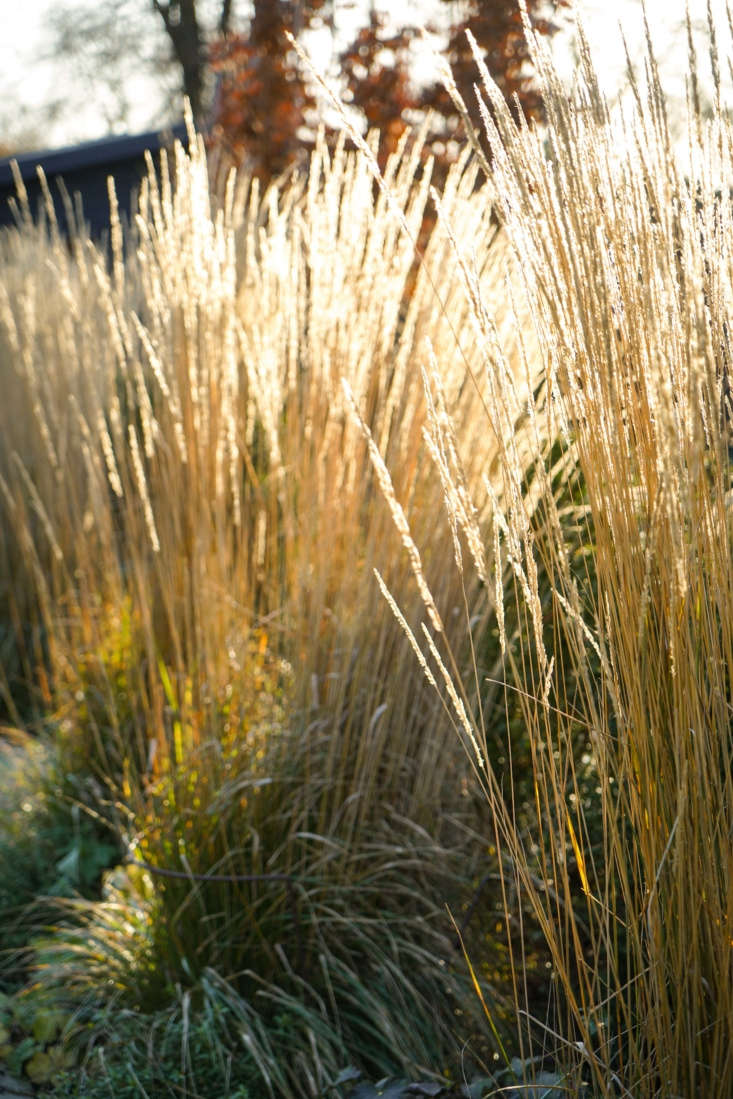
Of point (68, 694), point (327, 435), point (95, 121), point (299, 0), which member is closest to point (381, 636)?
point (327, 435)

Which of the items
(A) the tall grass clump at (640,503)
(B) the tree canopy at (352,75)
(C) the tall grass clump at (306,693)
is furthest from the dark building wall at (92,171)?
(A) the tall grass clump at (640,503)

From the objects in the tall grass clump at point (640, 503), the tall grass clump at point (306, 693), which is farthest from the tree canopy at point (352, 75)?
the tall grass clump at point (640, 503)

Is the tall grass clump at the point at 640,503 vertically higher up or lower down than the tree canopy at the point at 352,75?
lower down

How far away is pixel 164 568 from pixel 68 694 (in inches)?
28.9

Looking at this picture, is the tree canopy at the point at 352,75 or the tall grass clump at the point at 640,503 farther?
the tree canopy at the point at 352,75

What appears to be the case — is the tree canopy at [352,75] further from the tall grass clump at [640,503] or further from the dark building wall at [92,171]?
the tall grass clump at [640,503]

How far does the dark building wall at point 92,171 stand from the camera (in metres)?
10.6

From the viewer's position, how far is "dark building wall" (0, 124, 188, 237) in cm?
1059

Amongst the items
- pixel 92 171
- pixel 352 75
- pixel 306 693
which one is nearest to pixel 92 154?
pixel 92 171

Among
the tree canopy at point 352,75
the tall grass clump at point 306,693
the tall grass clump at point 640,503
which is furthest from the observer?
the tree canopy at point 352,75

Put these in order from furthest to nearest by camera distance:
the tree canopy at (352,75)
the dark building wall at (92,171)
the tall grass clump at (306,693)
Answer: the dark building wall at (92,171)
the tree canopy at (352,75)
the tall grass clump at (306,693)

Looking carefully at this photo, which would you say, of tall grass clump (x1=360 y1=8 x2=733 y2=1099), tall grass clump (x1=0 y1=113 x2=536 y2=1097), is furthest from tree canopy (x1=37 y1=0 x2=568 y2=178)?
tall grass clump (x1=360 y1=8 x2=733 y2=1099)

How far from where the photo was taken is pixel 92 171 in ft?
36.2

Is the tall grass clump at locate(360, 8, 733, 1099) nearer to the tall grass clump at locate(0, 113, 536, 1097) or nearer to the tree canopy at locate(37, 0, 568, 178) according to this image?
the tall grass clump at locate(0, 113, 536, 1097)
